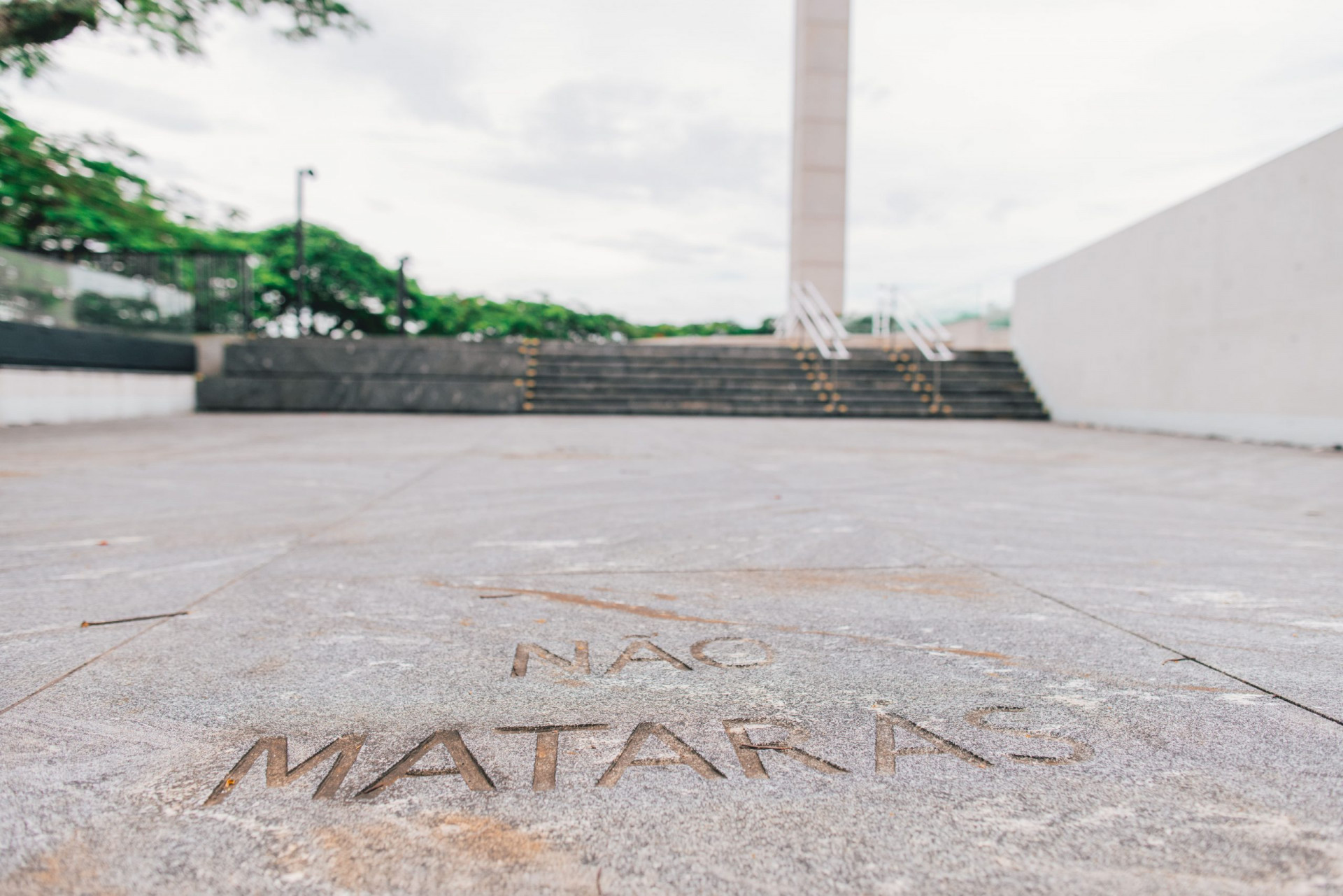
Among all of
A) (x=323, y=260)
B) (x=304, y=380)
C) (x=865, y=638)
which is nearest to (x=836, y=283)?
(x=304, y=380)

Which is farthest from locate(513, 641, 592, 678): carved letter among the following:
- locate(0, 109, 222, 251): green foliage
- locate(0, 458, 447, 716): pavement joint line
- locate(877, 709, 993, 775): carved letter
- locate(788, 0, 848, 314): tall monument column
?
locate(788, 0, 848, 314): tall monument column

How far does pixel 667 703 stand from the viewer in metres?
1.64

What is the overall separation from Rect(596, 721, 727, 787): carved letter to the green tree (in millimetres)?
12307

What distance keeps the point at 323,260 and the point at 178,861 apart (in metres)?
42.9

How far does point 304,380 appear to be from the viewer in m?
14.8

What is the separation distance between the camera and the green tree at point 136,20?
9.43 metres

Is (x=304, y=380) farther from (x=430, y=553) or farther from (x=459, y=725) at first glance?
(x=459, y=725)

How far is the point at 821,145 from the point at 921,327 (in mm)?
7211

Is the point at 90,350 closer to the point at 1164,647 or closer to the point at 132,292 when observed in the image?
the point at 132,292

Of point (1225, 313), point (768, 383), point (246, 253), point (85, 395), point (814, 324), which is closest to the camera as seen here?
point (1225, 313)

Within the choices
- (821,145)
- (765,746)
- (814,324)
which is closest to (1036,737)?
(765,746)

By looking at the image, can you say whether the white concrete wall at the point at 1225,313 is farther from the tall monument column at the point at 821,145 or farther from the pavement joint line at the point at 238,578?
the pavement joint line at the point at 238,578

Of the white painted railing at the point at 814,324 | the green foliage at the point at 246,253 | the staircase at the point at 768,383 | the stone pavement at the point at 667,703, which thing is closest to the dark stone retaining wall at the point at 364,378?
the staircase at the point at 768,383

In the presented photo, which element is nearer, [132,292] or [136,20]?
[136,20]
